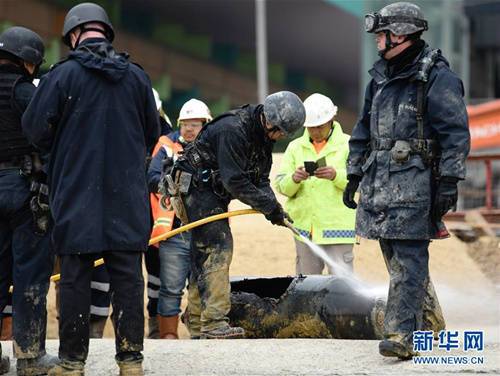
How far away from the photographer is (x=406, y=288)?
662cm

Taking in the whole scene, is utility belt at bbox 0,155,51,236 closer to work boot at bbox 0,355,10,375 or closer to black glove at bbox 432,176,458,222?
work boot at bbox 0,355,10,375

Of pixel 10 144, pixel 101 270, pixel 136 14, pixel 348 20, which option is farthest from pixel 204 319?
pixel 348 20

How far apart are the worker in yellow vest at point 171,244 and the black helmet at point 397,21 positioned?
2.99 meters

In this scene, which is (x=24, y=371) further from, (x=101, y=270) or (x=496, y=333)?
(x=496, y=333)

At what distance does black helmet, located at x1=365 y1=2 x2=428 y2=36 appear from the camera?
660 cm

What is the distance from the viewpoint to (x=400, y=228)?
657 cm

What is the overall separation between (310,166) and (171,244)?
4.32ft

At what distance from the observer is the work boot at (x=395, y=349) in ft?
21.3

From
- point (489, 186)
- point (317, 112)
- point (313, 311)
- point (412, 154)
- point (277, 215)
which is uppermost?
point (317, 112)

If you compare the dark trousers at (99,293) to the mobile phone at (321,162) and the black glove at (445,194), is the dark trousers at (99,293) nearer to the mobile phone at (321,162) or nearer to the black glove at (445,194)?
the mobile phone at (321,162)

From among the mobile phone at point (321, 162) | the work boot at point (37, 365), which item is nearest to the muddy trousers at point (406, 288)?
the work boot at point (37, 365)

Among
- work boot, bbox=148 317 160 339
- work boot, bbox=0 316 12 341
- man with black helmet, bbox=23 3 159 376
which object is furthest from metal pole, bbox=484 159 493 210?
man with black helmet, bbox=23 3 159 376

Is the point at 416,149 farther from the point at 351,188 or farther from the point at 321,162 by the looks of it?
the point at 321,162

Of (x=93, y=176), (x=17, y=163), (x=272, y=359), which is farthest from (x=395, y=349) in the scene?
(x=17, y=163)
